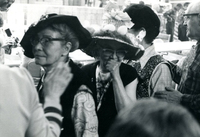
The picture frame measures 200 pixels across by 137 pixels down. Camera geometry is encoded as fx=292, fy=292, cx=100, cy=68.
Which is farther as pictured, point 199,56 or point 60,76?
point 199,56

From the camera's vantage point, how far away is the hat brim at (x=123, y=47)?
1.89m

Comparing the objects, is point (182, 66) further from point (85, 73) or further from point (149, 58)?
point (85, 73)

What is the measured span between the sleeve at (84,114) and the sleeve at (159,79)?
23.5 inches

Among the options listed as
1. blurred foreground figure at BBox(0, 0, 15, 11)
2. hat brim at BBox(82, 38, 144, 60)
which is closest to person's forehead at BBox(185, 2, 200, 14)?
hat brim at BBox(82, 38, 144, 60)

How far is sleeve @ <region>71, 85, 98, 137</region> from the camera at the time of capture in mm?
1742

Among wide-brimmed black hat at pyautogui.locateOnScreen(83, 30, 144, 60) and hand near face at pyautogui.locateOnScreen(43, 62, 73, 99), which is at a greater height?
wide-brimmed black hat at pyautogui.locateOnScreen(83, 30, 144, 60)

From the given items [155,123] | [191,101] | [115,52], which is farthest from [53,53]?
[191,101]

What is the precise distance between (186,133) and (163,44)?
1737 mm

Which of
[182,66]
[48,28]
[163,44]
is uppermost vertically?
[48,28]

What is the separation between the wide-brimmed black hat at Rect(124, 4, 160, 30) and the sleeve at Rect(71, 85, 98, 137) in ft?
2.12

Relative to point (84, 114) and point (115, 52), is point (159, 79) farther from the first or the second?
point (84, 114)

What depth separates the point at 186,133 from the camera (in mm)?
869

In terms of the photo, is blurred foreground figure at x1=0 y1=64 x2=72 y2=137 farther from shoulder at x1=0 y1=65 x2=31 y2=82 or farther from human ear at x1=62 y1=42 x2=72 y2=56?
human ear at x1=62 y1=42 x2=72 y2=56

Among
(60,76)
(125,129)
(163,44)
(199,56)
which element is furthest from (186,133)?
(163,44)
